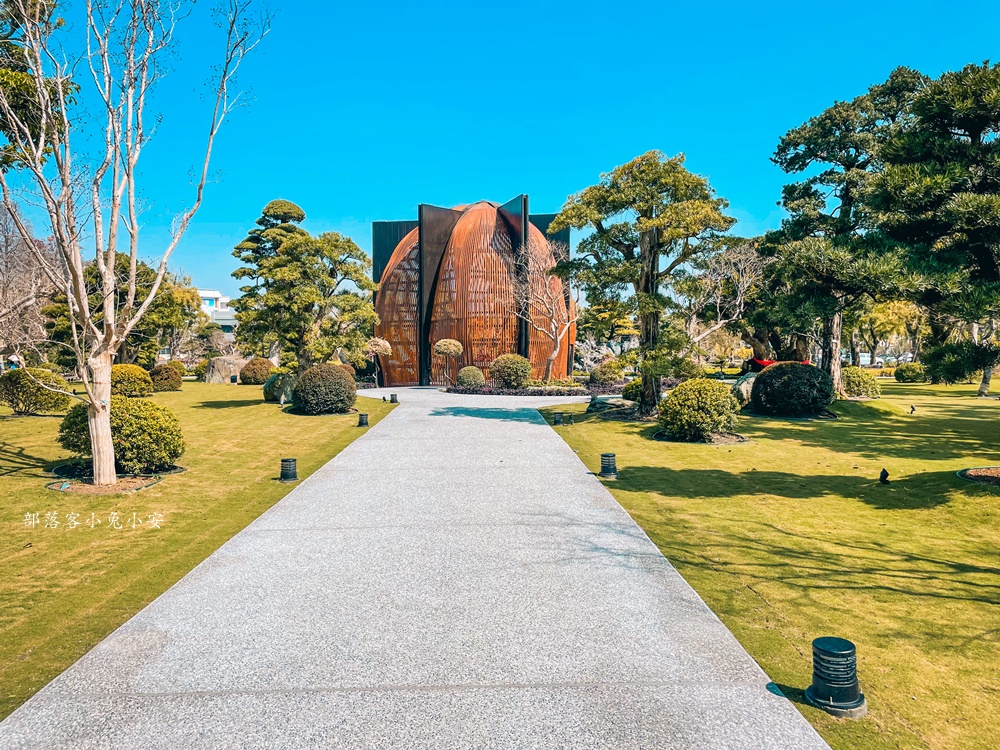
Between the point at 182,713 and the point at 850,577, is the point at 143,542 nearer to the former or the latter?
the point at 182,713

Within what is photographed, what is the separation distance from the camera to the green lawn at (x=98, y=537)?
5.14 m

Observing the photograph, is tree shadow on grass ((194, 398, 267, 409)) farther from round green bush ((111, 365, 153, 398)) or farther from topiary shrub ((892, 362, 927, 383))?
topiary shrub ((892, 362, 927, 383))

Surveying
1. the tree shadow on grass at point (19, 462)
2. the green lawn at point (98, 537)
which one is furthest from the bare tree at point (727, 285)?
the tree shadow on grass at point (19, 462)

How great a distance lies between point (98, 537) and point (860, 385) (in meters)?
26.5

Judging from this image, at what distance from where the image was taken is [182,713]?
13.1ft

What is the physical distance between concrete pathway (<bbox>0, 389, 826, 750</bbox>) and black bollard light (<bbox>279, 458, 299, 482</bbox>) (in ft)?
9.32

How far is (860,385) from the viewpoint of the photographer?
24594mm

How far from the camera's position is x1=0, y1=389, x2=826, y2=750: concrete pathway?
3.79 meters

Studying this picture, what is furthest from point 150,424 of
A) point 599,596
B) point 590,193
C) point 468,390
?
point 468,390

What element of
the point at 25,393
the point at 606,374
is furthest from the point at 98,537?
the point at 606,374

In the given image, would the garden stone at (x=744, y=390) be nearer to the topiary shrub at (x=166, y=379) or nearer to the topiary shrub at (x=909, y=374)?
the topiary shrub at (x=909, y=374)

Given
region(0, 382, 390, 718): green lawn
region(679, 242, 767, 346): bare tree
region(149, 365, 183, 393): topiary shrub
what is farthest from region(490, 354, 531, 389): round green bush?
region(149, 365, 183, 393): topiary shrub

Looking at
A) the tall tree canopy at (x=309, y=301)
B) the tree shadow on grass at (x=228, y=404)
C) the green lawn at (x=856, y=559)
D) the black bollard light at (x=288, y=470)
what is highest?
the tall tree canopy at (x=309, y=301)

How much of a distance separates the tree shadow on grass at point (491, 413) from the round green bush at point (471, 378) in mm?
8739
